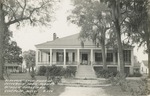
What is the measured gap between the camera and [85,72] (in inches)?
1436

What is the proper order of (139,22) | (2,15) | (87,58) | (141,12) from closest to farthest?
(141,12) < (139,22) < (2,15) < (87,58)

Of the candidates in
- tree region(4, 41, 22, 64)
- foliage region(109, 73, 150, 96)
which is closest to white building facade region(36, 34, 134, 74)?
tree region(4, 41, 22, 64)

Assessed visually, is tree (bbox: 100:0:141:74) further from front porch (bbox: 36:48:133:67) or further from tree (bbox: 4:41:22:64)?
tree (bbox: 4:41:22:64)

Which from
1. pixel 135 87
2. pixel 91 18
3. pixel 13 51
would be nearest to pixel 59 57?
pixel 91 18

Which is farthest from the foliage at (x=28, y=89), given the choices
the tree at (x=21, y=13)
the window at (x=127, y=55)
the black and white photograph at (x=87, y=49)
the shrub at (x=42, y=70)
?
the window at (x=127, y=55)

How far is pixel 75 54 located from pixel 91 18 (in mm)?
12031

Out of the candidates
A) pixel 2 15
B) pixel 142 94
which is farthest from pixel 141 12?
pixel 2 15

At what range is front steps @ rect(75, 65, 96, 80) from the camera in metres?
34.3

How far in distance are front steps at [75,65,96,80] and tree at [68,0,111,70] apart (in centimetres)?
459

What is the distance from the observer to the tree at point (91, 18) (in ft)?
102

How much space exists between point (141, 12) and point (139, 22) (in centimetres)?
201

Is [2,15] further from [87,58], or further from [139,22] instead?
[87,58]

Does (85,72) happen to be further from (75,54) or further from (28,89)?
(28,89)

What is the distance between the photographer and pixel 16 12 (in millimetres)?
26844
